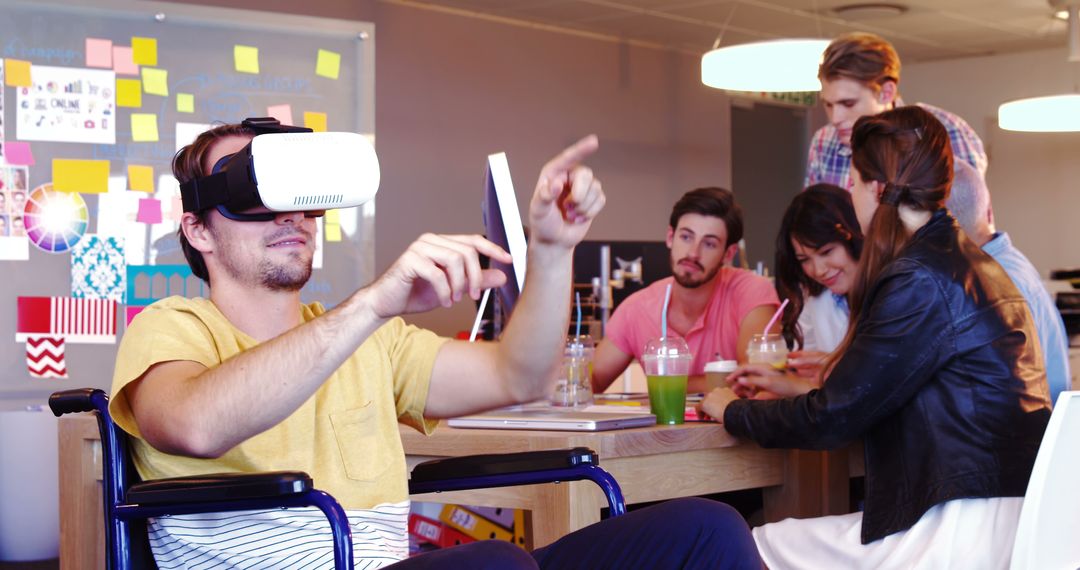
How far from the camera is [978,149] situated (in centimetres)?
363

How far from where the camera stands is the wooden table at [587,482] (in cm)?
198

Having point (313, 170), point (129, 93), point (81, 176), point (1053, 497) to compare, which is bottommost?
point (1053, 497)

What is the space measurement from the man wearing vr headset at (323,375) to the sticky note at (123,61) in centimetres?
271

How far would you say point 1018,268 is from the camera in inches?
103

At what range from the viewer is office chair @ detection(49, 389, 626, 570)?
1264 millimetres

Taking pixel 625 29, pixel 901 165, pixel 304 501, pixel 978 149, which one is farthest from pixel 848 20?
pixel 304 501

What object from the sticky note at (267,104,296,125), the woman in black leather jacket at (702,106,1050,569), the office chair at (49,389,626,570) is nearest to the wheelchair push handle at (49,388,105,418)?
the office chair at (49,389,626,570)

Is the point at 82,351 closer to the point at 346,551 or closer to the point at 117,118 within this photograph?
the point at 117,118

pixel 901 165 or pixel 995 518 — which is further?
pixel 901 165

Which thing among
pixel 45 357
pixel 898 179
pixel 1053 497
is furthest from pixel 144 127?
pixel 1053 497

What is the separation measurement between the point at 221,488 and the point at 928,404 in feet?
3.94

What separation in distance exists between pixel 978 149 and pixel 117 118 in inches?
114

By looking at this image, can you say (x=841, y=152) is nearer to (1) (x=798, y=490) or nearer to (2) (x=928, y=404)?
(1) (x=798, y=490)

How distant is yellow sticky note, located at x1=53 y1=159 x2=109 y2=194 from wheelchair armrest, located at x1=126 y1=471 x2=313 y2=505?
3039 mm
